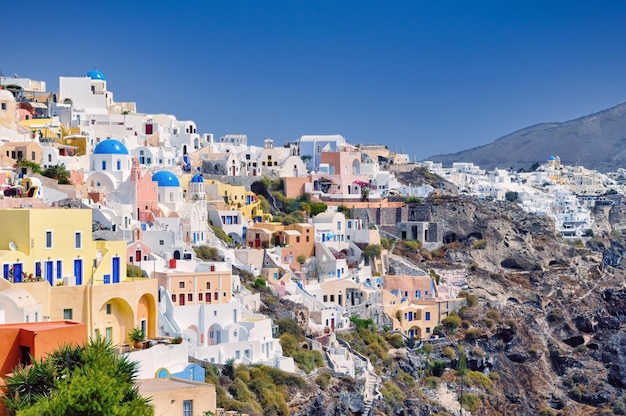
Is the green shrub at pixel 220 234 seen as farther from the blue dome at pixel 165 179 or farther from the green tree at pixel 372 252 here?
the green tree at pixel 372 252

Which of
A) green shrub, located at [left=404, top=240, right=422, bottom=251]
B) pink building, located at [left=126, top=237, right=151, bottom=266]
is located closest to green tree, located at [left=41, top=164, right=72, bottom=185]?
pink building, located at [left=126, top=237, right=151, bottom=266]

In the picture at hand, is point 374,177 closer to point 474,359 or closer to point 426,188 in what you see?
point 426,188

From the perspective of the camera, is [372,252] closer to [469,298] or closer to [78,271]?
[469,298]

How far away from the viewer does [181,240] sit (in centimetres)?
4428

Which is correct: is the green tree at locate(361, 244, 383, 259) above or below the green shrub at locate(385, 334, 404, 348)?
above

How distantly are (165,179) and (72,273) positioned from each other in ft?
72.9

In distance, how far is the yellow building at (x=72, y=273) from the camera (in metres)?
26.0

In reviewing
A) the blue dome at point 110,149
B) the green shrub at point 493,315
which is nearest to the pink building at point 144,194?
the blue dome at point 110,149

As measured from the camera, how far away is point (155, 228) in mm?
43000

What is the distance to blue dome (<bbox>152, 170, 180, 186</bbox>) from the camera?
49.3 metres

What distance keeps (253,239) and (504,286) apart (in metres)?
18.6

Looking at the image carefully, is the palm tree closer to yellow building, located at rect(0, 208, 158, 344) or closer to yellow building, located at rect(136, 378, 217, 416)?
yellow building, located at rect(136, 378, 217, 416)

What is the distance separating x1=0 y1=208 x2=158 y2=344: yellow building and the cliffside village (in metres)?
0.04

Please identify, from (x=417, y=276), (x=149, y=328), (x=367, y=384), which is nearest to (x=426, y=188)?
(x=417, y=276)
